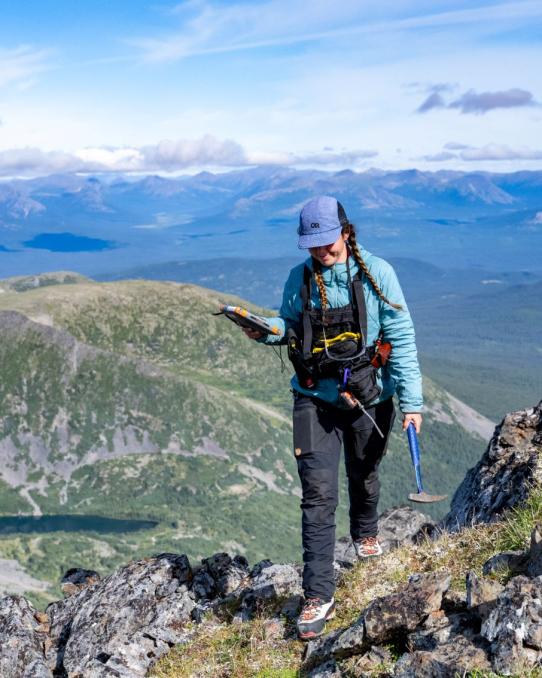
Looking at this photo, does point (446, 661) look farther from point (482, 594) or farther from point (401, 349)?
point (401, 349)

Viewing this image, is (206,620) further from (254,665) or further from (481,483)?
(481,483)

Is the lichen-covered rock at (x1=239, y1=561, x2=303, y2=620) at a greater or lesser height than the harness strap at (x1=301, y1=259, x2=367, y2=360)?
lesser

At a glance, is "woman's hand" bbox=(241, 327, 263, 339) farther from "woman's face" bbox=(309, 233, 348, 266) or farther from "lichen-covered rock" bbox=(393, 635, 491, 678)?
"lichen-covered rock" bbox=(393, 635, 491, 678)

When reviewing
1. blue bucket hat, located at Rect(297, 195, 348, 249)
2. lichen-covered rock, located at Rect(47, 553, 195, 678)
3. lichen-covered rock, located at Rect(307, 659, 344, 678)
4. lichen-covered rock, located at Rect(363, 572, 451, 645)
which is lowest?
lichen-covered rock, located at Rect(47, 553, 195, 678)

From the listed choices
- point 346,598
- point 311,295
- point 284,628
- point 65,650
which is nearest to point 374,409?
point 311,295

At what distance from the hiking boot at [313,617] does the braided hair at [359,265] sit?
5444mm

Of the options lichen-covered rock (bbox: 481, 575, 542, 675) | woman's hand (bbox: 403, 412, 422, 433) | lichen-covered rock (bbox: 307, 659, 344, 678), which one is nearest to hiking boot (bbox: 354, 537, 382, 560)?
woman's hand (bbox: 403, 412, 422, 433)

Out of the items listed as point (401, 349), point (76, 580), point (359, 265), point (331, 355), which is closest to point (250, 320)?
point (331, 355)

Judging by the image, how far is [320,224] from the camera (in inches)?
470

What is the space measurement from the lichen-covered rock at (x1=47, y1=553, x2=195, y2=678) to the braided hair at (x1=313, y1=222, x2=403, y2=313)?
26.9ft

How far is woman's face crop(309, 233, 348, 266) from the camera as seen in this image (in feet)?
39.8

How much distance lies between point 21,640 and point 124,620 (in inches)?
106

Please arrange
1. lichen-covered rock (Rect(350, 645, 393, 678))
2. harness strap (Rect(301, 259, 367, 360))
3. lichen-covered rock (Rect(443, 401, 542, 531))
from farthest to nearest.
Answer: lichen-covered rock (Rect(443, 401, 542, 531)) → harness strap (Rect(301, 259, 367, 360)) → lichen-covered rock (Rect(350, 645, 393, 678))

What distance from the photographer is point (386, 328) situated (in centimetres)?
1276
